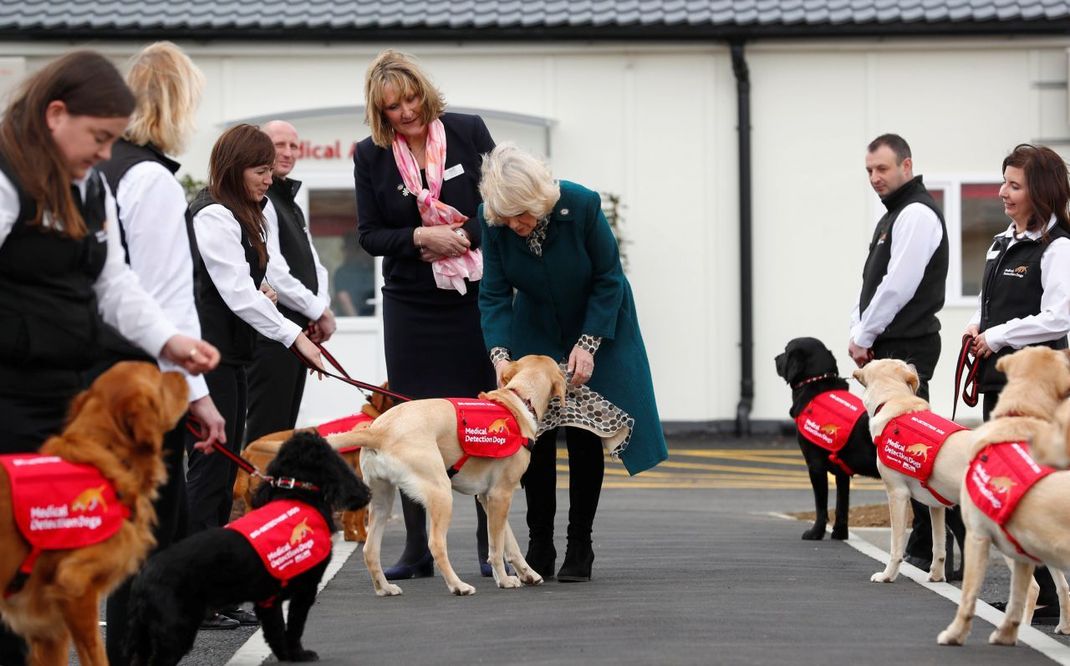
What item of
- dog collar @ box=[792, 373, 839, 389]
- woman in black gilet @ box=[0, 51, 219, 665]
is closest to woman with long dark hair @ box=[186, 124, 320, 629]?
woman in black gilet @ box=[0, 51, 219, 665]

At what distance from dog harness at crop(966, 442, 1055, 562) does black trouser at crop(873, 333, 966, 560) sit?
232cm

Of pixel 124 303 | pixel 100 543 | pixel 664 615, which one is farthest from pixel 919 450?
pixel 100 543

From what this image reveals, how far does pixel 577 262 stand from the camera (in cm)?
670

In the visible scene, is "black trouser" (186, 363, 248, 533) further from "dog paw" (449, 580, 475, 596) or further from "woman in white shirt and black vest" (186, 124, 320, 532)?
"dog paw" (449, 580, 475, 596)

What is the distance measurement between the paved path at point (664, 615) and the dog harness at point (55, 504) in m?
1.39

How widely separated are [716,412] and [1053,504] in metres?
11.7

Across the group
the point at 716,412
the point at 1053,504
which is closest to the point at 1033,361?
the point at 1053,504

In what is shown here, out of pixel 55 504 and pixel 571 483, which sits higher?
pixel 55 504

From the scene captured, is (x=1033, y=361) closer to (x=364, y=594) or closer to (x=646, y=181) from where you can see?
(x=364, y=594)

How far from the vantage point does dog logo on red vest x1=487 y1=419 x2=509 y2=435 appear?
6375 millimetres

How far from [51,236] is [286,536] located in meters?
1.34

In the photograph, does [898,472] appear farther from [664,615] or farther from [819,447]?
[819,447]

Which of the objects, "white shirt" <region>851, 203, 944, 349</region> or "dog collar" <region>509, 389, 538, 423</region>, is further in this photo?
"white shirt" <region>851, 203, 944, 349</region>

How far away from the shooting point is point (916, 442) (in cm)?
660
